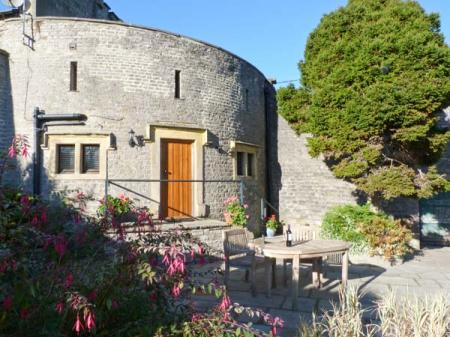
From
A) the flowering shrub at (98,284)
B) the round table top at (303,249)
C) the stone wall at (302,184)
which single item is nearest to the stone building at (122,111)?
the stone wall at (302,184)

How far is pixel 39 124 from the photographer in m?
8.52

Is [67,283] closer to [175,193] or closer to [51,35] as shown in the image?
[175,193]

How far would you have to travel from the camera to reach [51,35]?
869cm

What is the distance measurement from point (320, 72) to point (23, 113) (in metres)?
7.19

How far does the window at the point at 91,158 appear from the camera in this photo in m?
8.70

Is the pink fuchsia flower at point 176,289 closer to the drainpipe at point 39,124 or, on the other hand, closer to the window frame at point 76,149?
the window frame at point 76,149

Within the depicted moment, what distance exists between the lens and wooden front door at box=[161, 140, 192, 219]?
30.6 feet

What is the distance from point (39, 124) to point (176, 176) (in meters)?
3.47

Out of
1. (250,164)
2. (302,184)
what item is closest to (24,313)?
(250,164)

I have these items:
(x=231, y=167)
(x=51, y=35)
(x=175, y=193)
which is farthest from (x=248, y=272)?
(x=51, y=35)

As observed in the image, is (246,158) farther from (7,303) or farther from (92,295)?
(7,303)

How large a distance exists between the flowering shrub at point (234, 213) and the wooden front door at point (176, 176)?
3.39 ft

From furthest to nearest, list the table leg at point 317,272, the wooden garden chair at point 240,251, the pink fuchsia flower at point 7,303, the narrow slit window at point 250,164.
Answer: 1. the narrow slit window at point 250,164
2. the table leg at point 317,272
3. the wooden garden chair at point 240,251
4. the pink fuchsia flower at point 7,303

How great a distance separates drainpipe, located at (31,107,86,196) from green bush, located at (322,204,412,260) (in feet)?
21.4
